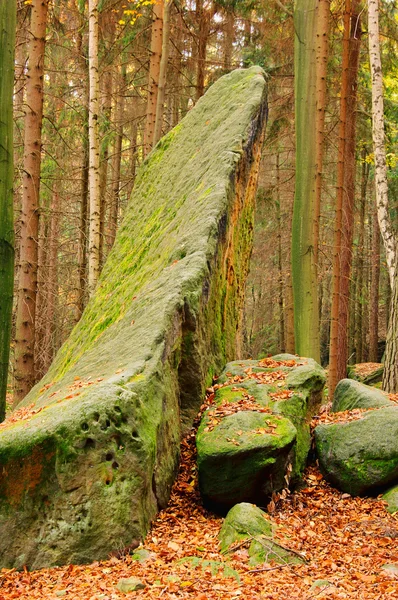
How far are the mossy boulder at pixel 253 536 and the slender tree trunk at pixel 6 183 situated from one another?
15.8 ft

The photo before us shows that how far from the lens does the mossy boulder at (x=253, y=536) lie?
3913 millimetres

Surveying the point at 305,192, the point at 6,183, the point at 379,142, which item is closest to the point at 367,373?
the point at 305,192

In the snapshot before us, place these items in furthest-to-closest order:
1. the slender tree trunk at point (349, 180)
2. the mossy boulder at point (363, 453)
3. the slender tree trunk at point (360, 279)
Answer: the slender tree trunk at point (360, 279) → the slender tree trunk at point (349, 180) → the mossy boulder at point (363, 453)

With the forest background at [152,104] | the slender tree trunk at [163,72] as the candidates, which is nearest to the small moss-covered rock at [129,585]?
the forest background at [152,104]

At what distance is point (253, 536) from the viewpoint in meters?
4.13

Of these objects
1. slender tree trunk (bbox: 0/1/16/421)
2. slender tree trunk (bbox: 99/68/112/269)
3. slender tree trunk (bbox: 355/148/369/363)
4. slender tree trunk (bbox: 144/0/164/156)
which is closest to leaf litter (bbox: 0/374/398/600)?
slender tree trunk (bbox: 0/1/16/421)

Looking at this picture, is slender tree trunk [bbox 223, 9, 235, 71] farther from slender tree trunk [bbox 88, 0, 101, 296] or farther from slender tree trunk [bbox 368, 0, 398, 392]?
slender tree trunk [bbox 368, 0, 398, 392]

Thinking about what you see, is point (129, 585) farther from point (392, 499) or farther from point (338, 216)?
point (338, 216)

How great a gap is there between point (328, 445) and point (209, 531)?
163cm

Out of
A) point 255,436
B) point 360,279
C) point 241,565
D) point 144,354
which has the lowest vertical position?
point 241,565

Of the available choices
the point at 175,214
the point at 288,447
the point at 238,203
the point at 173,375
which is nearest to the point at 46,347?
the point at 175,214

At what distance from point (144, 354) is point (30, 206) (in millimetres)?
5813

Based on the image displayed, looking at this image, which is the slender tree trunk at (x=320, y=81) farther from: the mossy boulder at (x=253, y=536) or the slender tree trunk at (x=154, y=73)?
the mossy boulder at (x=253, y=536)

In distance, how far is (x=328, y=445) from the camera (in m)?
5.59
